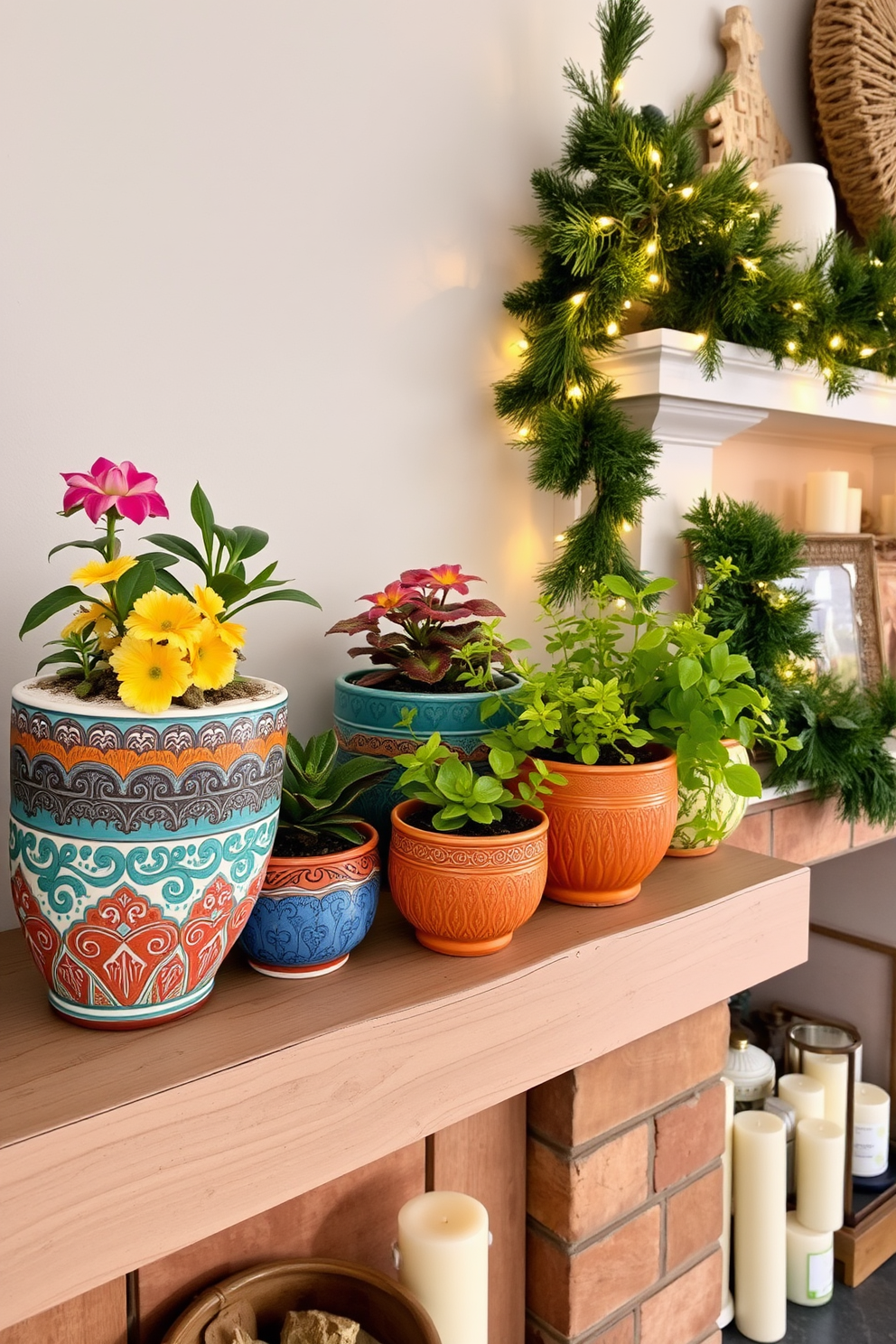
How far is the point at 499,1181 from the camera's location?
92cm

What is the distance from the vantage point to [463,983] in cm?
68

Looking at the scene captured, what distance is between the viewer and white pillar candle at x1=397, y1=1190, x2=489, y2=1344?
77 cm

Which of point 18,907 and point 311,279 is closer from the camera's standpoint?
point 18,907

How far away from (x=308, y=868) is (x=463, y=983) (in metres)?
0.14

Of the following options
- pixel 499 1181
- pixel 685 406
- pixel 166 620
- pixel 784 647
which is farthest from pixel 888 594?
pixel 166 620

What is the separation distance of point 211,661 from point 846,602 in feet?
3.75

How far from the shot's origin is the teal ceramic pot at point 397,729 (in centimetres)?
82

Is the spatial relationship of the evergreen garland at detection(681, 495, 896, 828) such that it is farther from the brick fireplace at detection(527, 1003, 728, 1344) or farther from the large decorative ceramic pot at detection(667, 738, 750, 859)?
the brick fireplace at detection(527, 1003, 728, 1344)

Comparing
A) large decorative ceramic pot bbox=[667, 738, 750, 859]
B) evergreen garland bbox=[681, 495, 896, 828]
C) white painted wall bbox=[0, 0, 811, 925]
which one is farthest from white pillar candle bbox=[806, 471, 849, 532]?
large decorative ceramic pot bbox=[667, 738, 750, 859]

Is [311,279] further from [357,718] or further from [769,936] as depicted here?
[769,936]

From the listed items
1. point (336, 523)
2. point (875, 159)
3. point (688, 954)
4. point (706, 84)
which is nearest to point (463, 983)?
point (688, 954)

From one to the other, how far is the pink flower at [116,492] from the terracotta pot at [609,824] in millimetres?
375

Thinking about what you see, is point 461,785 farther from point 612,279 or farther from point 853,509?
point 853,509

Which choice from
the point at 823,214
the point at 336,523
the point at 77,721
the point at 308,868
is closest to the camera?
the point at 77,721
